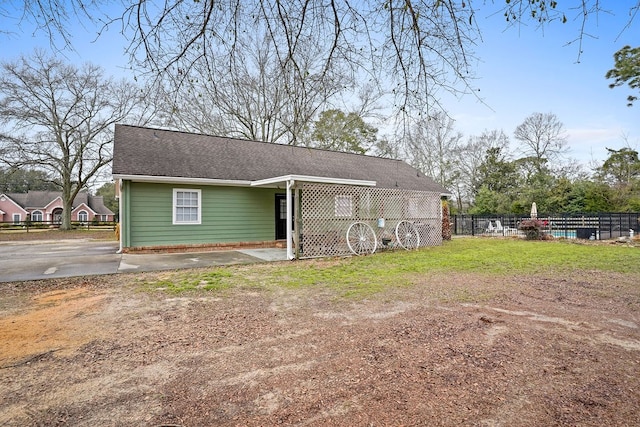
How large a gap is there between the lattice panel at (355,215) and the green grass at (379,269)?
1.00m

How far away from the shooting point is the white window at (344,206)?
36.5 ft

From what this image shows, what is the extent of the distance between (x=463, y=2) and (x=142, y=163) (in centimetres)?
1056

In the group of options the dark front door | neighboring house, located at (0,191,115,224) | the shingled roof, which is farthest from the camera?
neighboring house, located at (0,191,115,224)

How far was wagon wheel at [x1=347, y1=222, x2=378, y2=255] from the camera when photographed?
11.0m

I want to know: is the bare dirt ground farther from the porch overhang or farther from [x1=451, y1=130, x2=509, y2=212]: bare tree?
[x1=451, y1=130, x2=509, y2=212]: bare tree

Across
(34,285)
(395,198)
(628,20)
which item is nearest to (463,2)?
(628,20)

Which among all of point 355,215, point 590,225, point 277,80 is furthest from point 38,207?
point 590,225

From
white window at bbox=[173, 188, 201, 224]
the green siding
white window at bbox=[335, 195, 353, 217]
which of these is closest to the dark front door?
the green siding

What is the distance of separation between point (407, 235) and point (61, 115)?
79.2 feet

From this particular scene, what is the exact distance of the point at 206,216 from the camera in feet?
37.9

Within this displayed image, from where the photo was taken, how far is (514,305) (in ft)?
15.4

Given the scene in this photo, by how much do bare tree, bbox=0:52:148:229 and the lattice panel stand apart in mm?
14780

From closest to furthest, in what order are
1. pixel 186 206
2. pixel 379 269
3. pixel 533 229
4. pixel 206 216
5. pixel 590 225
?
pixel 379 269 → pixel 186 206 → pixel 206 216 → pixel 533 229 → pixel 590 225

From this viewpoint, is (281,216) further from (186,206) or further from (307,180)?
(307,180)
